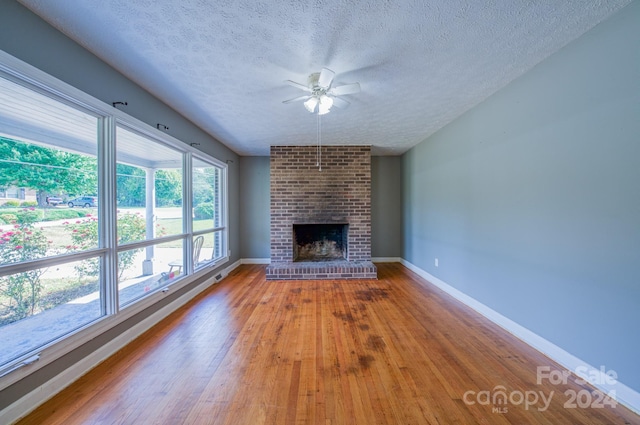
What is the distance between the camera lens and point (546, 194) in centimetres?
193

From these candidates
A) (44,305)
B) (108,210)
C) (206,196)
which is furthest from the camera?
(206,196)

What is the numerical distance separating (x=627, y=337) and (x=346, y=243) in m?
3.53

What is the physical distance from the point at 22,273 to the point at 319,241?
4.04 meters

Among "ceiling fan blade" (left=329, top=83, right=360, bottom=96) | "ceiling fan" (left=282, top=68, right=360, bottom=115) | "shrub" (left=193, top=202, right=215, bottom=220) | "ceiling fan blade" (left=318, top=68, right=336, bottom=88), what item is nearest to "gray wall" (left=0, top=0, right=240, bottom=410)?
"shrub" (left=193, top=202, right=215, bottom=220)

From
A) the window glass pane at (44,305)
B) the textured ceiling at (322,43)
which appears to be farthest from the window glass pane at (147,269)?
the textured ceiling at (322,43)

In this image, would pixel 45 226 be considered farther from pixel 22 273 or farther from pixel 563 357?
pixel 563 357

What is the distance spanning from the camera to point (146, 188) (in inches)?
103

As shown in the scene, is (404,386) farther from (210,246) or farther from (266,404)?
(210,246)

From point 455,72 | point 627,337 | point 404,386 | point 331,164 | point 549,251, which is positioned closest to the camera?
point 627,337

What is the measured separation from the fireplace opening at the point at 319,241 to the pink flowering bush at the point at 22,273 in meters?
3.60

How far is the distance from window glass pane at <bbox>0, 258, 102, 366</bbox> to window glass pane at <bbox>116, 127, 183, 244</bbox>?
0.46m

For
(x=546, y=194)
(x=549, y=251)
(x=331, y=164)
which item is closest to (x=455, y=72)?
(x=546, y=194)

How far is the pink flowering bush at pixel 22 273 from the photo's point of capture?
1365 mm

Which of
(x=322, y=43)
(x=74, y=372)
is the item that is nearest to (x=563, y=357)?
(x=322, y=43)
